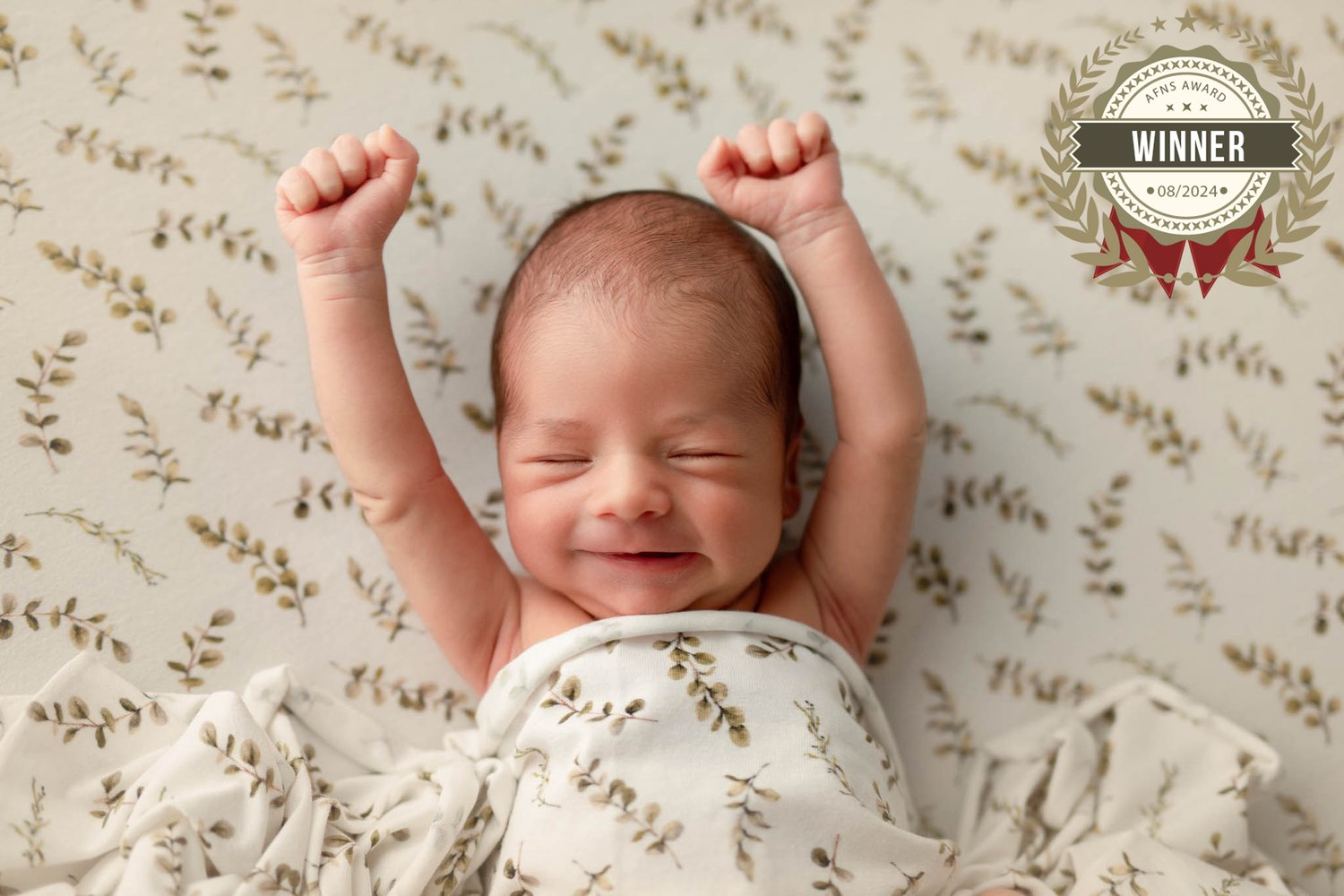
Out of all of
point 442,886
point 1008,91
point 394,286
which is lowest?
point 442,886

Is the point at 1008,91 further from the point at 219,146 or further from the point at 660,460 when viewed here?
the point at 219,146

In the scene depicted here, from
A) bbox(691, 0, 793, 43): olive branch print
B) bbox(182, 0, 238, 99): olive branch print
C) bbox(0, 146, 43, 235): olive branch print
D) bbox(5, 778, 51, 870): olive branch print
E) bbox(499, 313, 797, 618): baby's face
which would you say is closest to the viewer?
bbox(5, 778, 51, 870): olive branch print

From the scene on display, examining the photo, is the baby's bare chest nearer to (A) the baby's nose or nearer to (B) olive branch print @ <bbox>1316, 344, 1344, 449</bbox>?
(A) the baby's nose

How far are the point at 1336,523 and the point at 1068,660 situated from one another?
0.42 m

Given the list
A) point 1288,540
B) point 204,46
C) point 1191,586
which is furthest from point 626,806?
point 204,46

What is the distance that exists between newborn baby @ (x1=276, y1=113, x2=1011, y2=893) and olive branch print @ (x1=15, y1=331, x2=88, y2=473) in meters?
0.31

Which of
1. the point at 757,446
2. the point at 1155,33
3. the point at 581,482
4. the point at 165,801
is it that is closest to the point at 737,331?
the point at 757,446

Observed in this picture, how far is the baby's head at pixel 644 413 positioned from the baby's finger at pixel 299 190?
0.27m

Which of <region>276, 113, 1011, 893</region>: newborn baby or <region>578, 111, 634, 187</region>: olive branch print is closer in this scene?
<region>276, 113, 1011, 893</region>: newborn baby

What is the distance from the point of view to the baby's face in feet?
3.88

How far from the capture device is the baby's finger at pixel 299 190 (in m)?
1.22

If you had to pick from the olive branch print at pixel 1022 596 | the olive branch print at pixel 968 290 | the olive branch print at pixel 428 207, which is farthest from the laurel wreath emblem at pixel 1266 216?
the olive branch print at pixel 428 207

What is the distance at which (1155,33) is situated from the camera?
5.29 ft

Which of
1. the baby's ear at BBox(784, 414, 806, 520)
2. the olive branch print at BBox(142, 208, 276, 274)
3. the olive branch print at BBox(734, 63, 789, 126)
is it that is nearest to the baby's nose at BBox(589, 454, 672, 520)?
the baby's ear at BBox(784, 414, 806, 520)
